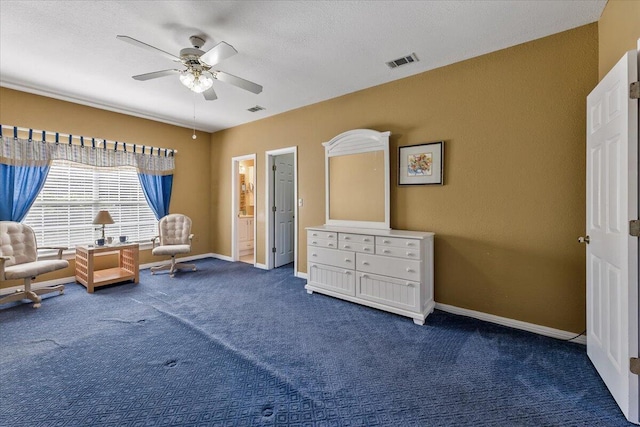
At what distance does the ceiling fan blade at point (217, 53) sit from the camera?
2175mm

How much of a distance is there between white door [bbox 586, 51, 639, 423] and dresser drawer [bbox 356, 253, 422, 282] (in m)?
1.29

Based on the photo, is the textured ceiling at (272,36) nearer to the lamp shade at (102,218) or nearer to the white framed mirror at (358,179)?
the white framed mirror at (358,179)

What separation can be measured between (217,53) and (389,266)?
8.36 ft

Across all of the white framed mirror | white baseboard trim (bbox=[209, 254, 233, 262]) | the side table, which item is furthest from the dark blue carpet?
white baseboard trim (bbox=[209, 254, 233, 262])

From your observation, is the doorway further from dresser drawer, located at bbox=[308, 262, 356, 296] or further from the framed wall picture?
the framed wall picture

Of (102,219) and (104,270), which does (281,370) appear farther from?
(104,270)

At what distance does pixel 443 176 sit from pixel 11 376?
402 cm

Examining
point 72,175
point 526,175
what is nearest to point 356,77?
point 526,175

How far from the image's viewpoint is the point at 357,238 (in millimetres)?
3254

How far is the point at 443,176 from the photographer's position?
310 centimetres

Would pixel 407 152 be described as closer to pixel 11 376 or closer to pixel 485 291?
pixel 485 291

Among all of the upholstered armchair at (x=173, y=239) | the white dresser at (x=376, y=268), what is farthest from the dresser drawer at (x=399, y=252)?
the upholstered armchair at (x=173, y=239)

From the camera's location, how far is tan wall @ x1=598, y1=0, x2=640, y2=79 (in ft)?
5.58

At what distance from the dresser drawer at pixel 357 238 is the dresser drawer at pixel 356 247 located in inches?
1.3
